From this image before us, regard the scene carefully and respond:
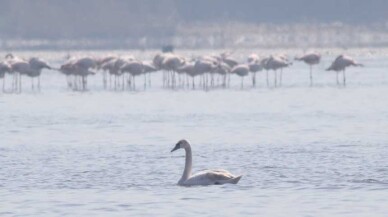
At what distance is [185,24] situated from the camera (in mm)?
108875

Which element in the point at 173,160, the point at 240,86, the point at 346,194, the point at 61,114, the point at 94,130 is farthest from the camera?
the point at 240,86

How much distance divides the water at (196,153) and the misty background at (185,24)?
55735 mm

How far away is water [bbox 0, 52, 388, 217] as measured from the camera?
66.3 ft

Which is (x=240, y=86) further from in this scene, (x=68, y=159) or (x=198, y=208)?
(x=198, y=208)

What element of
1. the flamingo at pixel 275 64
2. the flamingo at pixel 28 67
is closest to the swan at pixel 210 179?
the flamingo at pixel 28 67

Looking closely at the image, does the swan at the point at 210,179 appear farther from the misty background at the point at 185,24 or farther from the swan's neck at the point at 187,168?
the misty background at the point at 185,24

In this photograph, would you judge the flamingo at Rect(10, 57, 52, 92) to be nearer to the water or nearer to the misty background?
the water

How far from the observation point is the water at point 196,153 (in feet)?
66.3

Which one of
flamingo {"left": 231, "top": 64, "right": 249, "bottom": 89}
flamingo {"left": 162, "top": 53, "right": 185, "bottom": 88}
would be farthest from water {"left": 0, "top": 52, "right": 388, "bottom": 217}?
flamingo {"left": 162, "top": 53, "right": 185, "bottom": 88}

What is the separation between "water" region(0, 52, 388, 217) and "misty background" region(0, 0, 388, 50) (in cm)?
5574

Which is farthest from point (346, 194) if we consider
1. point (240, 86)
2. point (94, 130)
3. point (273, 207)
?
point (240, 86)

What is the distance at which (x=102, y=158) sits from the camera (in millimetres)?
26422

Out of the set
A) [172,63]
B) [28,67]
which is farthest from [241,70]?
[28,67]

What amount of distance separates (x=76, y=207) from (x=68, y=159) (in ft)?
20.9
